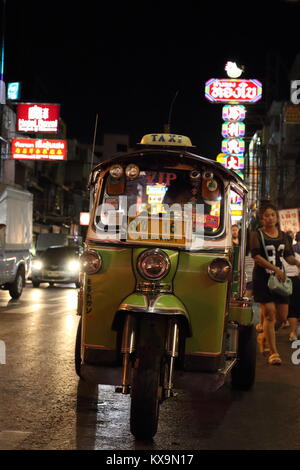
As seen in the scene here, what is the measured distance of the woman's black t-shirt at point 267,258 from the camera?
8.88 metres

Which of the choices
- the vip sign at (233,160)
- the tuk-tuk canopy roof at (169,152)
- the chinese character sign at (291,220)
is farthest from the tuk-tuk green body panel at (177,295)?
the vip sign at (233,160)

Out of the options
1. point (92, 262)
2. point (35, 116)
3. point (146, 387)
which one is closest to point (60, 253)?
point (35, 116)

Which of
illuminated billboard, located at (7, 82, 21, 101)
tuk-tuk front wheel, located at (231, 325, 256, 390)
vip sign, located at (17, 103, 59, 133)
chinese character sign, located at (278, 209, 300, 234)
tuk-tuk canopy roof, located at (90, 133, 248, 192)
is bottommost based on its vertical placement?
tuk-tuk front wheel, located at (231, 325, 256, 390)

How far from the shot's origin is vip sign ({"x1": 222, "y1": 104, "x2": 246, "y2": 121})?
35438 millimetres

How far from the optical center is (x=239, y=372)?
7.31 meters

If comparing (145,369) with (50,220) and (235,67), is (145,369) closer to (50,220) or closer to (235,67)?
(235,67)

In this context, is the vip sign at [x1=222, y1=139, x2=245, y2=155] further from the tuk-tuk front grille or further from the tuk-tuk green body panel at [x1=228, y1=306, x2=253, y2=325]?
the tuk-tuk front grille

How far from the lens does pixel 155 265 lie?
560cm

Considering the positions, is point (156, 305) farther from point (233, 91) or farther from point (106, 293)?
point (233, 91)

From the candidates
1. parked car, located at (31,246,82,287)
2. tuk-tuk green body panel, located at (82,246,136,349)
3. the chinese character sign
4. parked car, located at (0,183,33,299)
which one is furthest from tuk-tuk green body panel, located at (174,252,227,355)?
parked car, located at (31,246,82,287)

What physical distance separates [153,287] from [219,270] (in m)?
0.58

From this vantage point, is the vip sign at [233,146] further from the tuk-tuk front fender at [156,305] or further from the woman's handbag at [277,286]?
the tuk-tuk front fender at [156,305]

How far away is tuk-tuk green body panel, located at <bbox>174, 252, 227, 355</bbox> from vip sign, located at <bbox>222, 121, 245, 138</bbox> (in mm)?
30812

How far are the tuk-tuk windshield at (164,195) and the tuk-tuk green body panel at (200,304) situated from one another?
1.75 feet
